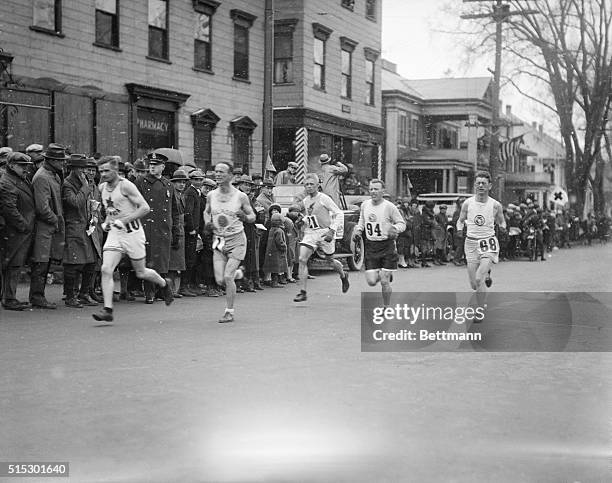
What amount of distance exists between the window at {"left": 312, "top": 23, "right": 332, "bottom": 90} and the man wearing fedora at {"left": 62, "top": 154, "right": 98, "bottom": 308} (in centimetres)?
2166

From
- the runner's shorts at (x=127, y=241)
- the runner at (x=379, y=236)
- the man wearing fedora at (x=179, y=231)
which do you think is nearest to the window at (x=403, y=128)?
the man wearing fedora at (x=179, y=231)

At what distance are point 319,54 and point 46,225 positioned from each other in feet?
75.6

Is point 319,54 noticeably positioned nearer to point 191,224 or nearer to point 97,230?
point 191,224

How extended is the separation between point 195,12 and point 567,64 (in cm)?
2243

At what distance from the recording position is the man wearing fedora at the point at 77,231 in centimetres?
1241

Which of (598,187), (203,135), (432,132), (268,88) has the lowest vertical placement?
(598,187)

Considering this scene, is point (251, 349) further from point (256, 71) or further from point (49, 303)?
point (256, 71)

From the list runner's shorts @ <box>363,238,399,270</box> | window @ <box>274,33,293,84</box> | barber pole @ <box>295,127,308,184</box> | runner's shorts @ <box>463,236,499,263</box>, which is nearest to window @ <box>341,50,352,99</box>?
window @ <box>274,33,293,84</box>

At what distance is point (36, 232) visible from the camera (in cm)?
1209

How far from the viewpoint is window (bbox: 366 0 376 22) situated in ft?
123

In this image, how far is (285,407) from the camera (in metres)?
6.48

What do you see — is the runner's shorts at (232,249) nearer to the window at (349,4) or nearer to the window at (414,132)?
the window at (349,4)

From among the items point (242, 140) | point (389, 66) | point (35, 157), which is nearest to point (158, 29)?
point (242, 140)

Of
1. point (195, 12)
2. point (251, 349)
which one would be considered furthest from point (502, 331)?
point (195, 12)
